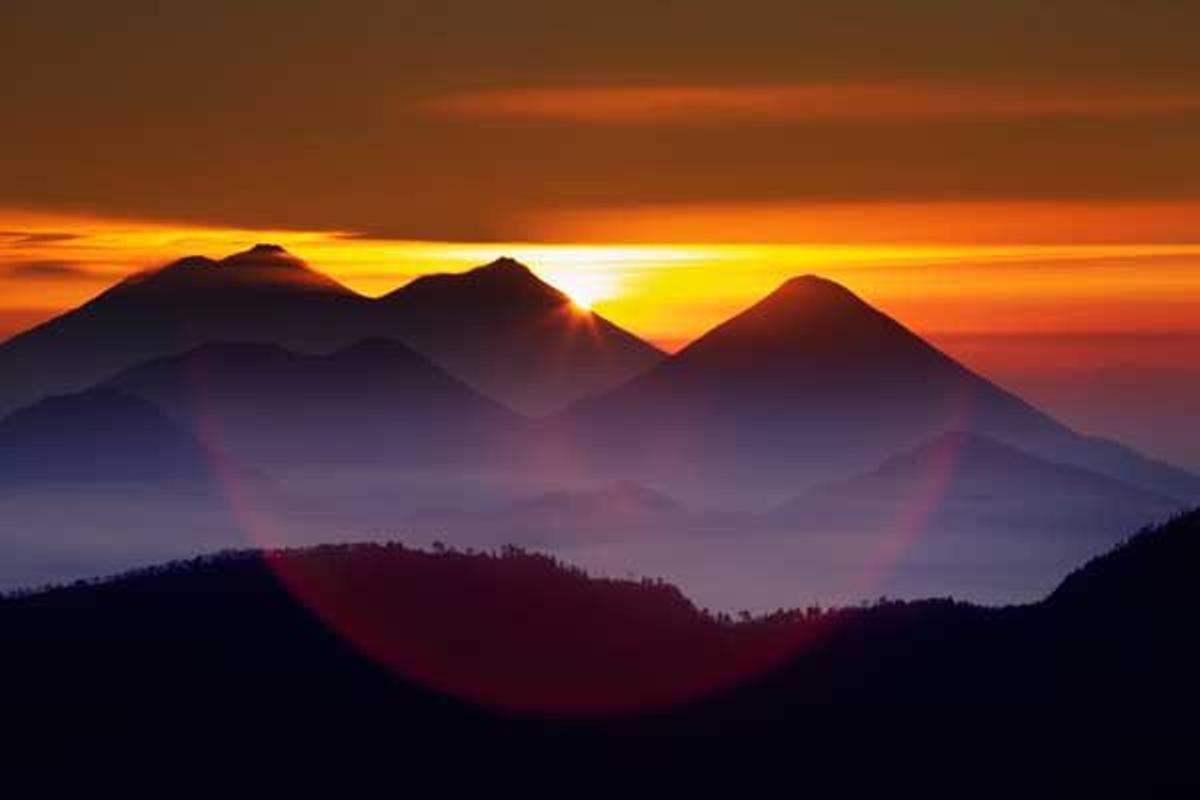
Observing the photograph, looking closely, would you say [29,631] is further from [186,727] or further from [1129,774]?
[1129,774]

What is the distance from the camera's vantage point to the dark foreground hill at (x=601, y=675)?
6056cm

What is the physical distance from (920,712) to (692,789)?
22.8 feet

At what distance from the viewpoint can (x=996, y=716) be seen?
61844 millimetres

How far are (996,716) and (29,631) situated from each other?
29162 millimetres

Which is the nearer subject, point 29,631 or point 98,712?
point 98,712

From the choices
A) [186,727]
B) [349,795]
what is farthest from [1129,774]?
[186,727]

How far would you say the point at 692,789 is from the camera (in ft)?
199

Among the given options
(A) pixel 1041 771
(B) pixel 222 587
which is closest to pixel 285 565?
(B) pixel 222 587

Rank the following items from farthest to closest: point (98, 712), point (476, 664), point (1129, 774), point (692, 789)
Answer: point (476, 664)
point (98, 712)
point (692, 789)
point (1129, 774)

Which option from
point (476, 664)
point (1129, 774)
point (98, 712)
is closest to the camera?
point (1129, 774)

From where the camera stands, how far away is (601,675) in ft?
228

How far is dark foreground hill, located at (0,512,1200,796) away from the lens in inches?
2384

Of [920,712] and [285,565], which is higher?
[285,565]

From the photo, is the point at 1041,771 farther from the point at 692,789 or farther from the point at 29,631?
the point at 29,631
